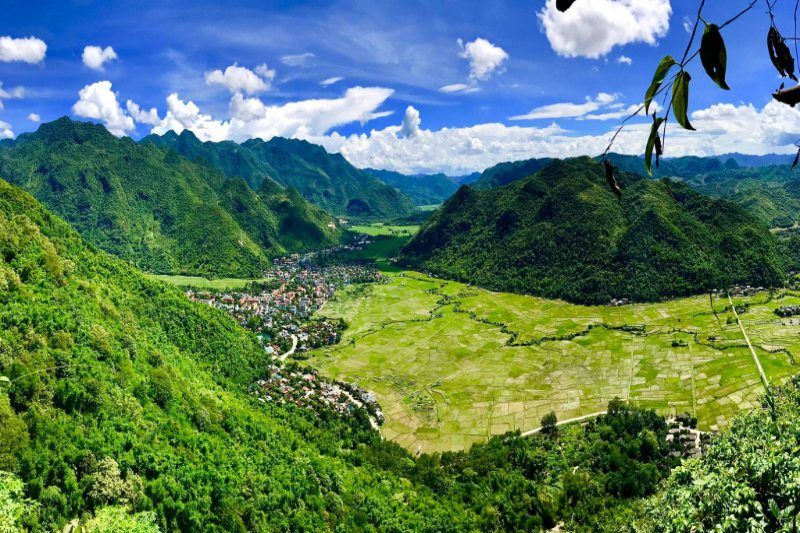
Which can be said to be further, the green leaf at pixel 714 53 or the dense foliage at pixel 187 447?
the dense foliage at pixel 187 447

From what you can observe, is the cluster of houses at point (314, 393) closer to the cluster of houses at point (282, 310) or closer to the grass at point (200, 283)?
the cluster of houses at point (282, 310)

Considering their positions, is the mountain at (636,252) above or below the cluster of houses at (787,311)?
above

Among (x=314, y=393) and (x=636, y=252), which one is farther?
(x=636, y=252)

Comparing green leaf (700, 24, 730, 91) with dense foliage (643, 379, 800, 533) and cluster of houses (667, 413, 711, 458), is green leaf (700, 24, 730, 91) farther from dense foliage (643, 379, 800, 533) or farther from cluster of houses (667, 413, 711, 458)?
cluster of houses (667, 413, 711, 458)

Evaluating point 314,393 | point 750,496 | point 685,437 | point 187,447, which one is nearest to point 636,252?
point 685,437

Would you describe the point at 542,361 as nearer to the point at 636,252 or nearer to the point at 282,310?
the point at 636,252

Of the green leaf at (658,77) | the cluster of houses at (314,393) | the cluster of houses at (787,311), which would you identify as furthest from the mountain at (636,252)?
the green leaf at (658,77)
